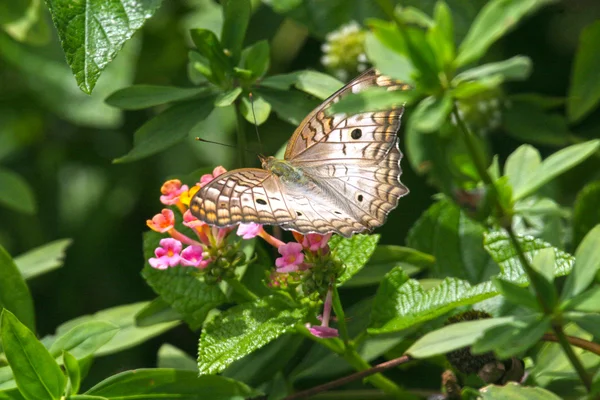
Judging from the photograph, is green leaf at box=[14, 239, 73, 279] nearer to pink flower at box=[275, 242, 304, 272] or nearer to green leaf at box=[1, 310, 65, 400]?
green leaf at box=[1, 310, 65, 400]

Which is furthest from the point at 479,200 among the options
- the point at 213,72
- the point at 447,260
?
the point at 213,72

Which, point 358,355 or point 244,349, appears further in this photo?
point 358,355

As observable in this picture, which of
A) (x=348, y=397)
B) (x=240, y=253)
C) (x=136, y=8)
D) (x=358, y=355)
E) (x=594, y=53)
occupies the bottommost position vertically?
(x=348, y=397)

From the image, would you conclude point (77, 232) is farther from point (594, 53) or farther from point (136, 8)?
point (594, 53)

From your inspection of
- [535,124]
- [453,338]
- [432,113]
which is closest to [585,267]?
[453,338]

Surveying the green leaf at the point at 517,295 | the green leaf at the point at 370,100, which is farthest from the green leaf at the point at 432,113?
the green leaf at the point at 517,295

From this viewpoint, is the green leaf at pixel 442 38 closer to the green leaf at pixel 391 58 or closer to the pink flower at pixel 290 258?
the green leaf at pixel 391 58

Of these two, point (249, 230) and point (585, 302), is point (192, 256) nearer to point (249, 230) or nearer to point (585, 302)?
point (249, 230)
